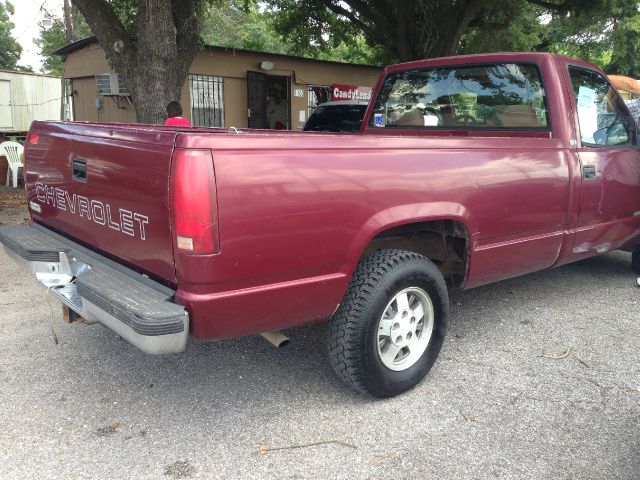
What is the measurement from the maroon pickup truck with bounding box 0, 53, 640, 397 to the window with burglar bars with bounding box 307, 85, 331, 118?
12.5m

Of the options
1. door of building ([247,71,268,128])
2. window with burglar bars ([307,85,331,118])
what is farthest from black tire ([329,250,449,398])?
window with burglar bars ([307,85,331,118])

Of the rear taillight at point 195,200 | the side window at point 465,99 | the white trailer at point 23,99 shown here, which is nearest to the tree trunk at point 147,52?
the side window at point 465,99

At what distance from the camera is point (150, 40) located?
7.35 metres

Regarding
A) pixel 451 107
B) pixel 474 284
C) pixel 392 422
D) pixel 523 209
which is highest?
pixel 451 107

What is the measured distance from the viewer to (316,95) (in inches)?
655

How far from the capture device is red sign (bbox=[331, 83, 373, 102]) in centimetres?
1669

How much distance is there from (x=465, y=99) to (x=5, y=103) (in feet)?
70.2

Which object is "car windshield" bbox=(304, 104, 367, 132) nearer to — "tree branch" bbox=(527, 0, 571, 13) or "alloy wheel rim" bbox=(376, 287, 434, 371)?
"tree branch" bbox=(527, 0, 571, 13)

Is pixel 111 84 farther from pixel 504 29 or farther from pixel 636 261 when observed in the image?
pixel 636 261

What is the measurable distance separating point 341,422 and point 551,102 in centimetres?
256

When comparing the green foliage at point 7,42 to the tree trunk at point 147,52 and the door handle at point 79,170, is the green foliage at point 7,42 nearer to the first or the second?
the tree trunk at point 147,52

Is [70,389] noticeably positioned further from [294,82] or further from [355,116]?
[294,82]

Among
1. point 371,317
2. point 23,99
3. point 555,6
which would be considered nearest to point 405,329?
point 371,317

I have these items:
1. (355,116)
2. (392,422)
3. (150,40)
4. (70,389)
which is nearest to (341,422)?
(392,422)
